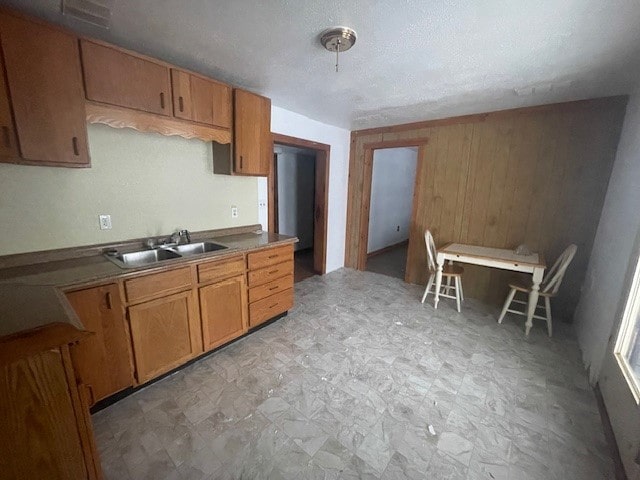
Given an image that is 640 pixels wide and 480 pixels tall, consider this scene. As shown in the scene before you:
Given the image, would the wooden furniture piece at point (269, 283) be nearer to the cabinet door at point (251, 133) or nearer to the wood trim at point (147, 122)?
the cabinet door at point (251, 133)

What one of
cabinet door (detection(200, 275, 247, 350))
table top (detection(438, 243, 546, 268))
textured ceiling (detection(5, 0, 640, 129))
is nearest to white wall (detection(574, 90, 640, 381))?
table top (detection(438, 243, 546, 268))

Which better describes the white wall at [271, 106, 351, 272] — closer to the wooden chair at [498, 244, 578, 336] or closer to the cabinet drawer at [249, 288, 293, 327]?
the cabinet drawer at [249, 288, 293, 327]

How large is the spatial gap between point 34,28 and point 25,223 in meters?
1.12

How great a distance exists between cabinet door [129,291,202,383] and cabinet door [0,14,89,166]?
3.41 feet

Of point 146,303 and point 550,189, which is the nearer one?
point 146,303

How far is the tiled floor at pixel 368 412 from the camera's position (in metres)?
1.35

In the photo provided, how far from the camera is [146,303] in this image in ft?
5.63

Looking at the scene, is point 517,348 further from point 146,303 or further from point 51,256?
point 51,256

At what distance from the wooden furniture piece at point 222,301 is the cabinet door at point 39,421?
1144 millimetres

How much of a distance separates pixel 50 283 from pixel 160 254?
2.72 ft

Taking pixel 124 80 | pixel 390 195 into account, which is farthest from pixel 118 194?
pixel 390 195

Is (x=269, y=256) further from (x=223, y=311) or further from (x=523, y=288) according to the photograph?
(x=523, y=288)

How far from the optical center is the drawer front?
7.84 ft

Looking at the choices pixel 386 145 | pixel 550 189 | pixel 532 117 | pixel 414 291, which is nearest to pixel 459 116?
pixel 532 117
